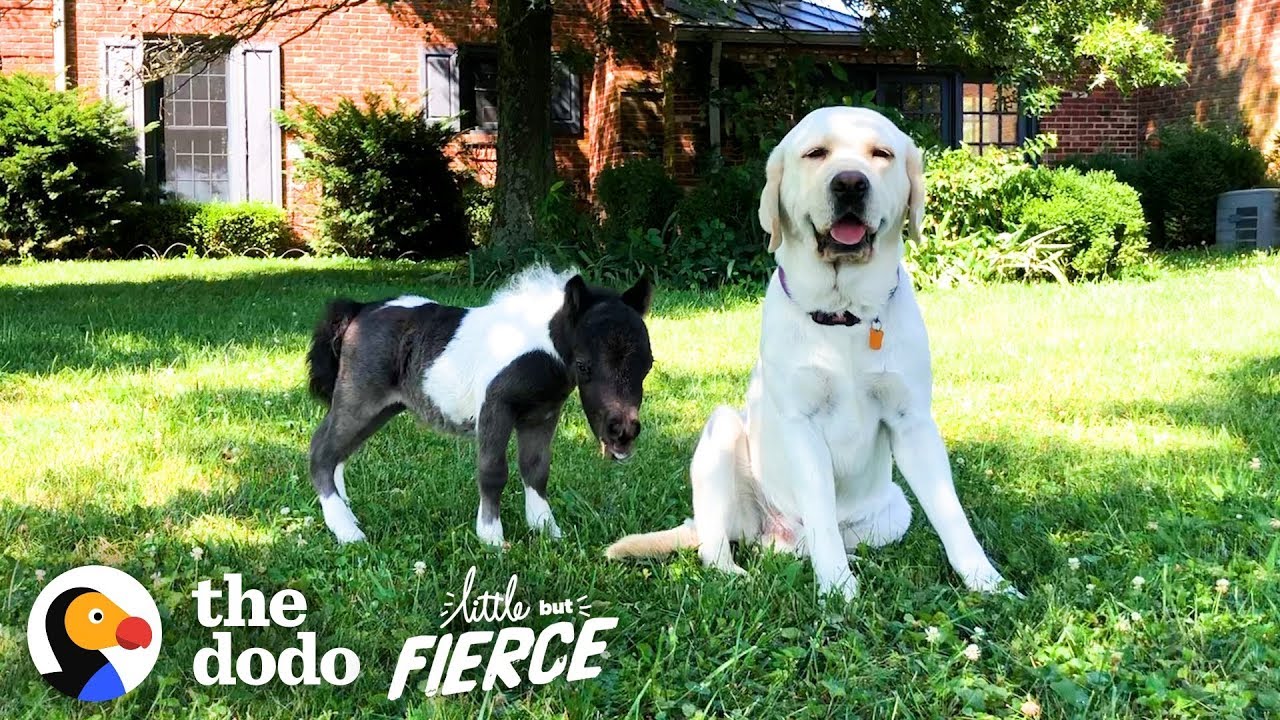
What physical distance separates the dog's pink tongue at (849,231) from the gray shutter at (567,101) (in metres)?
15.9

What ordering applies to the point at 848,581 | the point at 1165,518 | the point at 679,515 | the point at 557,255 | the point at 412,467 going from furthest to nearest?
the point at 557,255
the point at 412,467
the point at 679,515
the point at 1165,518
the point at 848,581

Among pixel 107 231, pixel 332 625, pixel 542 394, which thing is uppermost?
pixel 107 231

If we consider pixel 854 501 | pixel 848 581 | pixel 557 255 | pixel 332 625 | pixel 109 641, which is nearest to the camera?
pixel 109 641

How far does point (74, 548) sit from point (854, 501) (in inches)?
94.7

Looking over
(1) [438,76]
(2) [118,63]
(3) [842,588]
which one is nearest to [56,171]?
(2) [118,63]

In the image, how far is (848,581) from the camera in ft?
9.70

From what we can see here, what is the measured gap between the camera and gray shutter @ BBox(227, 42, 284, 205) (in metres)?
17.9

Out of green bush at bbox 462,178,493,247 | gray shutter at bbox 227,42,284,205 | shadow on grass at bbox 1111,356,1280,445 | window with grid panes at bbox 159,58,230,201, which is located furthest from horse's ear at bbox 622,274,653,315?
window with grid panes at bbox 159,58,230,201

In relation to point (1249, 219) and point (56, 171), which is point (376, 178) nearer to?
point (56, 171)

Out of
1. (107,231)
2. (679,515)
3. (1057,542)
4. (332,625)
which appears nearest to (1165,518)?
(1057,542)

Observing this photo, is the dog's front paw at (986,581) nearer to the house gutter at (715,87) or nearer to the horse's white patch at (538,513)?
the horse's white patch at (538,513)

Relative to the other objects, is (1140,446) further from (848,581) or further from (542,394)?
(542,394)

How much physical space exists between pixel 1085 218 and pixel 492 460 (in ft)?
32.1

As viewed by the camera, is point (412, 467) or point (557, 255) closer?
point (412, 467)
